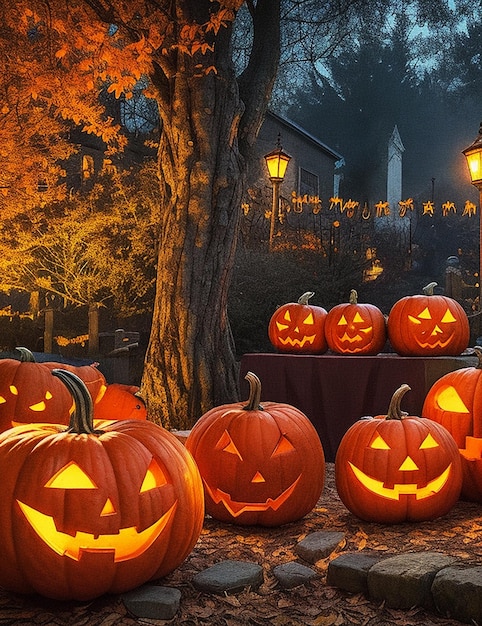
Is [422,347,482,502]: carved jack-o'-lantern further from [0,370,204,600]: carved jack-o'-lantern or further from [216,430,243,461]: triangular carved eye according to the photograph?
[0,370,204,600]: carved jack-o'-lantern

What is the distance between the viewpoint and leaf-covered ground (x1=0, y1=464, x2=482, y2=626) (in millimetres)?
2234

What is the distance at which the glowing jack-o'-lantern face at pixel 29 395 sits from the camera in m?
3.98

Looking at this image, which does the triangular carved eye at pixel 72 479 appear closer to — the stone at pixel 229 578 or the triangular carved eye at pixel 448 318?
the stone at pixel 229 578

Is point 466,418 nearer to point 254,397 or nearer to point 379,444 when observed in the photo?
point 379,444

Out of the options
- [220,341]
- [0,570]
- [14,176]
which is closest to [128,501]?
[0,570]

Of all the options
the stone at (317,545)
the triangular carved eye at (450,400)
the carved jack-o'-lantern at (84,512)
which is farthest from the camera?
the triangular carved eye at (450,400)

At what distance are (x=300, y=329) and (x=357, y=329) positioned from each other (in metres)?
0.59

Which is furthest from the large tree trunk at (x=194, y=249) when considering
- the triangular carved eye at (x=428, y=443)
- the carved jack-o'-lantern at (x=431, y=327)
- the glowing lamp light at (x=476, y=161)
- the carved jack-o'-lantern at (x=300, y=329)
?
the glowing lamp light at (x=476, y=161)

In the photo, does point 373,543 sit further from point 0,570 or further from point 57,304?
point 57,304

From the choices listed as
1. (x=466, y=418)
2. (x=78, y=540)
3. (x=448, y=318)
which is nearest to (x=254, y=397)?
(x=466, y=418)

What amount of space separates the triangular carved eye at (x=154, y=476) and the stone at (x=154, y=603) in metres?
0.39

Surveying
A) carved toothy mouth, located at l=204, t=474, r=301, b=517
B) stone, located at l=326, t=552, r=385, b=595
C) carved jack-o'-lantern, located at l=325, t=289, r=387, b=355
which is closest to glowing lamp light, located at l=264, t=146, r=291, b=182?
carved jack-o'-lantern, located at l=325, t=289, r=387, b=355

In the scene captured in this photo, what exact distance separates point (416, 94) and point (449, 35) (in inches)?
129

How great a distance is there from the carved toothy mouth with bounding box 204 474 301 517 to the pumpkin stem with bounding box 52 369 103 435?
1.11 metres
